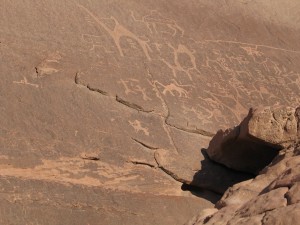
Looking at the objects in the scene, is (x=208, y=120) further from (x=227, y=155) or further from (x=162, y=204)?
(x=162, y=204)

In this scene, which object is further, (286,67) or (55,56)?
(286,67)

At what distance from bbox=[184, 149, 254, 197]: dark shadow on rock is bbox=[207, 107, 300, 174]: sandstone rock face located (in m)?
0.06

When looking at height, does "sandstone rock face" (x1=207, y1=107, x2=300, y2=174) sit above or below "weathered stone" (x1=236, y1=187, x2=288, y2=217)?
below

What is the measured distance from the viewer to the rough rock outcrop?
2.47 metres

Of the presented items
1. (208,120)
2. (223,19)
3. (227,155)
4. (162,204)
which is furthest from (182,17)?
(162,204)

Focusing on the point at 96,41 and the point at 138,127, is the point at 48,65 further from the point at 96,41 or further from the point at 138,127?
the point at 138,127

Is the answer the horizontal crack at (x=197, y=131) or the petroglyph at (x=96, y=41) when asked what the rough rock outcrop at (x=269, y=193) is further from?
the petroglyph at (x=96, y=41)

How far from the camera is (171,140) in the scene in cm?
452

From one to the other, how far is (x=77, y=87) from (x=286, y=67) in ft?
7.98

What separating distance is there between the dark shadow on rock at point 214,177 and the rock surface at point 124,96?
0.01m

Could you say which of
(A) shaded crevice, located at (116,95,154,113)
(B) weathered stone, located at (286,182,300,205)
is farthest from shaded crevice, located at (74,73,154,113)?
(B) weathered stone, located at (286,182,300,205)

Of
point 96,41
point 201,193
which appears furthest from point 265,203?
point 96,41

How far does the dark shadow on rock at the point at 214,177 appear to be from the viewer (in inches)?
165

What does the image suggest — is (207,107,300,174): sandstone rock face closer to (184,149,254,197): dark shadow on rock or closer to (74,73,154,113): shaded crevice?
(184,149,254,197): dark shadow on rock
